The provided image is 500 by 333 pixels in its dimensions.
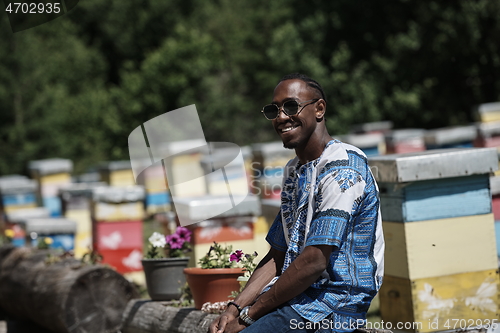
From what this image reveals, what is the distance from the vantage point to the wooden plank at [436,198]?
3.99 metres

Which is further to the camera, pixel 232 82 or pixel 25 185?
pixel 232 82

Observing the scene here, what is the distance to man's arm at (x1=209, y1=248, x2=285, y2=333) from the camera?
9.42ft

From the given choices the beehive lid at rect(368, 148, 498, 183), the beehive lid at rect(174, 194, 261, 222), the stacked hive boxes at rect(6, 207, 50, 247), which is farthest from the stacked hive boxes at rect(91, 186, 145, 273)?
the beehive lid at rect(368, 148, 498, 183)

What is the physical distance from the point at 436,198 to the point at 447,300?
0.65 m

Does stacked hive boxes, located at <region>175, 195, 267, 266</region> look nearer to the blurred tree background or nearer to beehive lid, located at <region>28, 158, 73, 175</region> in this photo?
beehive lid, located at <region>28, 158, 73, 175</region>

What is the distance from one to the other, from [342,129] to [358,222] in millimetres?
20314

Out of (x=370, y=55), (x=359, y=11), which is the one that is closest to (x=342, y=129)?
(x=370, y=55)

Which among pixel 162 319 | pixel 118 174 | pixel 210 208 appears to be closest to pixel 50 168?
pixel 118 174

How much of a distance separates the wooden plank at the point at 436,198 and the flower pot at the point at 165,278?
65.7 inches

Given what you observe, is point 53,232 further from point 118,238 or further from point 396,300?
point 396,300

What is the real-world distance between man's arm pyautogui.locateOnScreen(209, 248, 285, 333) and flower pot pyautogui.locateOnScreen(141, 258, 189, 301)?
1.87 metres

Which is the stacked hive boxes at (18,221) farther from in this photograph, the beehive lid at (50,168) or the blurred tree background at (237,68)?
the blurred tree background at (237,68)

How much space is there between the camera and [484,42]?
1719cm

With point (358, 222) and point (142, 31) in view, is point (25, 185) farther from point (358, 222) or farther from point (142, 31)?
point (142, 31)
